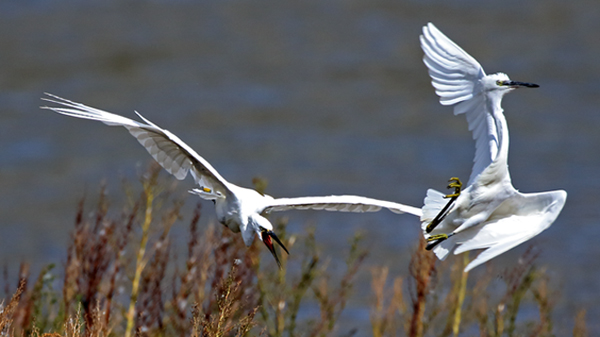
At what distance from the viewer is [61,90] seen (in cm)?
1625

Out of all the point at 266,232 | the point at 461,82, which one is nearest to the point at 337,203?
the point at 266,232

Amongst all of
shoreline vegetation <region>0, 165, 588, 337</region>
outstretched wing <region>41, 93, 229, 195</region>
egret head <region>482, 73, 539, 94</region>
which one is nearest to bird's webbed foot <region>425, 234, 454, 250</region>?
egret head <region>482, 73, 539, 94</region>

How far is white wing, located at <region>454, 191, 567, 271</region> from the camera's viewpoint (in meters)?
4.58

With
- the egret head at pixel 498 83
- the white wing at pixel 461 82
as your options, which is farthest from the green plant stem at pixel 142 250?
the egret head at pixel 498 83

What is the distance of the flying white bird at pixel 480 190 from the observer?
4816 millimetres

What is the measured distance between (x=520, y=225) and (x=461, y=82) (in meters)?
1.00

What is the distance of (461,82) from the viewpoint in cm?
529

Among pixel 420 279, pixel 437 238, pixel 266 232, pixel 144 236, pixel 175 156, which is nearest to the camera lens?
pixel 437 238

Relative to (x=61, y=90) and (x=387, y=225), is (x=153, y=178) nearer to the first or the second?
(x=387, y=225)

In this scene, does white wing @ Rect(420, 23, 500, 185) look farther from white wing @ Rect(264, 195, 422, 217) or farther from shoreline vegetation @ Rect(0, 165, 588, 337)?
shoreline vegetation @ Rect(0, 165, 588, 337)

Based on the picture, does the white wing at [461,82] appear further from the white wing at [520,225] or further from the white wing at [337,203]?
the white wing at [337,203]

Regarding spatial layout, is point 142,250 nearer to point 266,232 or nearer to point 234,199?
point 234,199

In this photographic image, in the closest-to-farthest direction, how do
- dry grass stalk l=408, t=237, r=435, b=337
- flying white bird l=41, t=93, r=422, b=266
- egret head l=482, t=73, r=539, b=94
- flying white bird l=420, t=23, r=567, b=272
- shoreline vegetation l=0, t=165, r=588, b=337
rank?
flying white bird l=420, t=23, r=567, b=272 < egret head l=482, t=73, r=539, b=94 < flying white bird l=41, t=93, r=422, b=266 < shoreline vegetation l=0, t=165, r=588, b=337 < dry grass stalk l=408, t=237, r=435, b=337

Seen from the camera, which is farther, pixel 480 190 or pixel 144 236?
pixel 144 236
